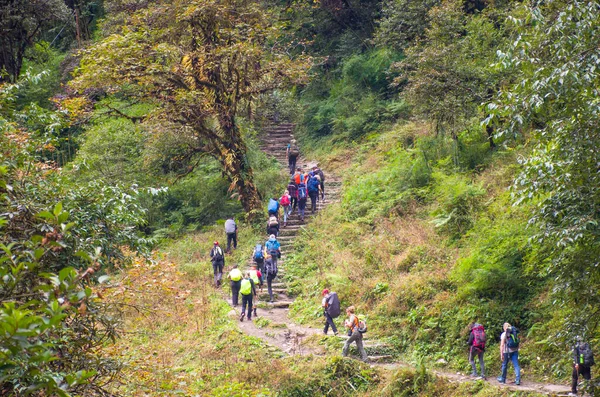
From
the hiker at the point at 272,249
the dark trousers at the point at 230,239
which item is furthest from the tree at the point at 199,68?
the hiker at the point at 272,249

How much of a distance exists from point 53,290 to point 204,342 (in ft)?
37.2

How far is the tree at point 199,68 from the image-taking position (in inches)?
810

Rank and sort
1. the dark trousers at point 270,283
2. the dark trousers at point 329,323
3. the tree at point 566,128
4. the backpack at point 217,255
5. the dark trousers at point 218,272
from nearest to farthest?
the tree at point 566,128 → the dark trousers at point 329,323 → the dark trousers at point 270,283 → the backpack at point 217,255 → the dark trousers at point 218,272

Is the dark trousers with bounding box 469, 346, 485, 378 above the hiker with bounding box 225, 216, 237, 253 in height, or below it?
below

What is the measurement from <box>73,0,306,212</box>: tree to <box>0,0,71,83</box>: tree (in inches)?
505

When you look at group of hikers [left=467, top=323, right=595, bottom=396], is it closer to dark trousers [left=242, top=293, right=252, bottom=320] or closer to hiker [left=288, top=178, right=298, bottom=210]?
dark trousers [left=242, top=293, right=252, bottom=320]

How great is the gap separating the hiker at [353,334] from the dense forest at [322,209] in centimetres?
40

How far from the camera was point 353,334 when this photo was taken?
545 inches

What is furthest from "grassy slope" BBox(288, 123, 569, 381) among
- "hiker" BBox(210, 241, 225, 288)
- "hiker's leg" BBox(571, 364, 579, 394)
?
"hiker" BBox(210, 241, 225, 288)

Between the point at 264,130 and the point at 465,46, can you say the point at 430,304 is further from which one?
the point at 264,130

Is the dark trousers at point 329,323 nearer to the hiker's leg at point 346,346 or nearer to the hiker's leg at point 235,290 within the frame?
the hiker's leg at point 346,346

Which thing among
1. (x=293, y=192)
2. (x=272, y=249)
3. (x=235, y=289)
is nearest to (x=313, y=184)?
(x=293, y=192)

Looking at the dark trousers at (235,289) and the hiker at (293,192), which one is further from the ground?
the hiker at (293,192)

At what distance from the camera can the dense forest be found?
26.0 feet
